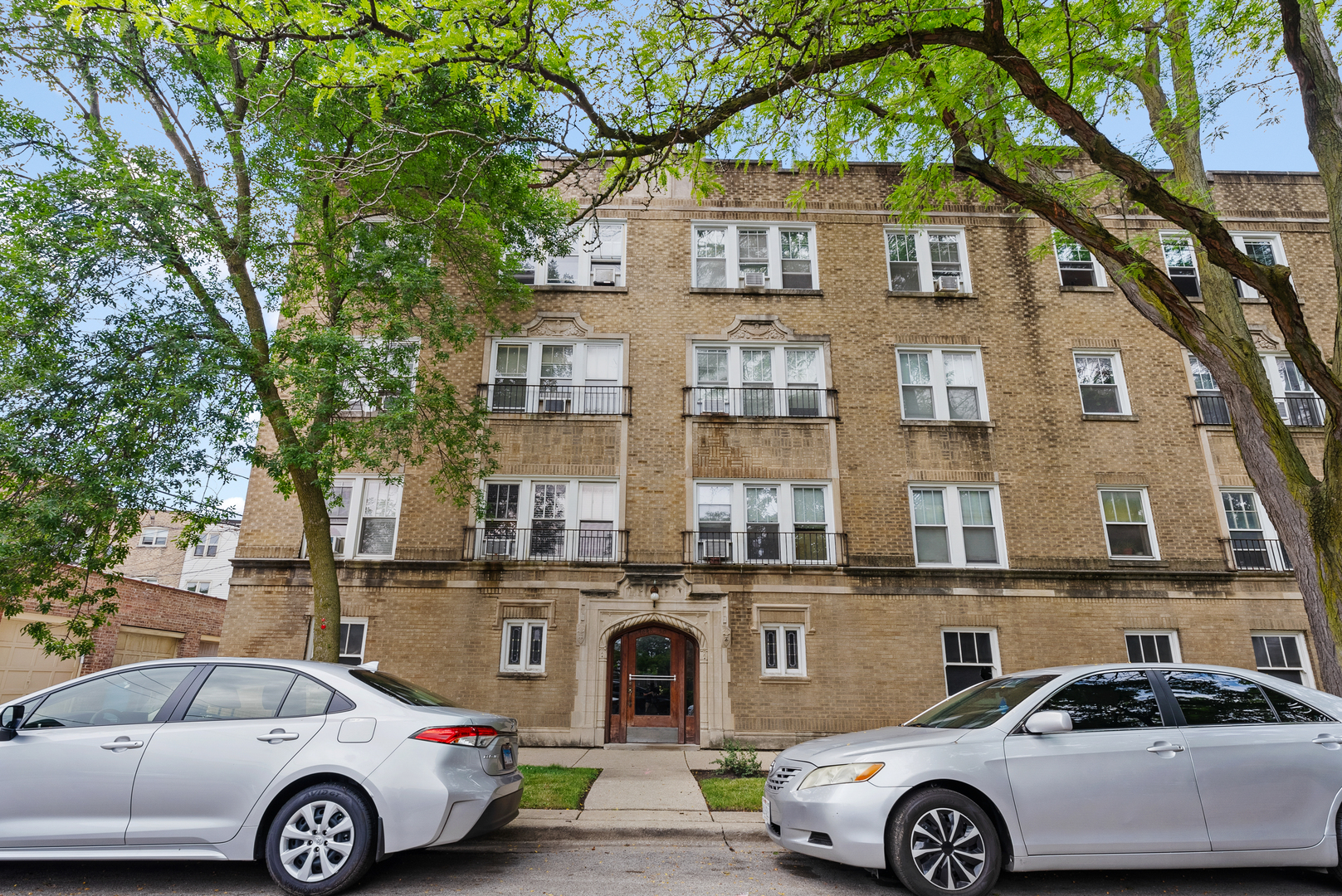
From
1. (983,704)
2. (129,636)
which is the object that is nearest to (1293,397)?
(983,704)

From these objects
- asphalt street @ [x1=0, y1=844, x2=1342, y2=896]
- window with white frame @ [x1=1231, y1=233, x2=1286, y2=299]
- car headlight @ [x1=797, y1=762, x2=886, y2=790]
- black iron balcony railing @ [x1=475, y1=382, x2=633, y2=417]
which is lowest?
asphalt street @ [x1=0, y1=844, x2=1342, y2=896]

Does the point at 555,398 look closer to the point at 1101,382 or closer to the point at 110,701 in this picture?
the point at 110,701

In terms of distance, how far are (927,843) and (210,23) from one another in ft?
29.6

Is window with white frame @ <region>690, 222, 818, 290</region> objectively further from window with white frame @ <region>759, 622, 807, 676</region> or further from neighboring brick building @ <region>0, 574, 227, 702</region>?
neighboring brick building @ <region>0, 574, 227, 702</region>

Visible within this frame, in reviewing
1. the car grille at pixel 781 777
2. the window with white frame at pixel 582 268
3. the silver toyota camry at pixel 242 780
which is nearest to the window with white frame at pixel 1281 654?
the car grille at pixel 781 777

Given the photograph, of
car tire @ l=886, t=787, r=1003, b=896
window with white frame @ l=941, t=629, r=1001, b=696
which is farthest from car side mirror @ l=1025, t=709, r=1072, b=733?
window with white frame @ l=941, t=629, r=1001, b=696

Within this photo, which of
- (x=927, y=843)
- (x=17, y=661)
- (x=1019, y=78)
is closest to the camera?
(x=927, y=843)

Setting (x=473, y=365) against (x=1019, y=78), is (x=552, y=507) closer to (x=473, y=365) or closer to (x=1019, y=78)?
(x=473, y=365)

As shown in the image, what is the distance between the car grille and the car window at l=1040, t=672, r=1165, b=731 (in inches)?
74.5

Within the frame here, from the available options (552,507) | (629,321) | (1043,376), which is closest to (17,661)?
(552,507)

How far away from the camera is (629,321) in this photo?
15297 millimetres

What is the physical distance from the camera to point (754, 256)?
16.1 metres

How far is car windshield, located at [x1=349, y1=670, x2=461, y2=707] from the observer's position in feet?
17.9

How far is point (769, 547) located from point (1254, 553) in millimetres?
9675
